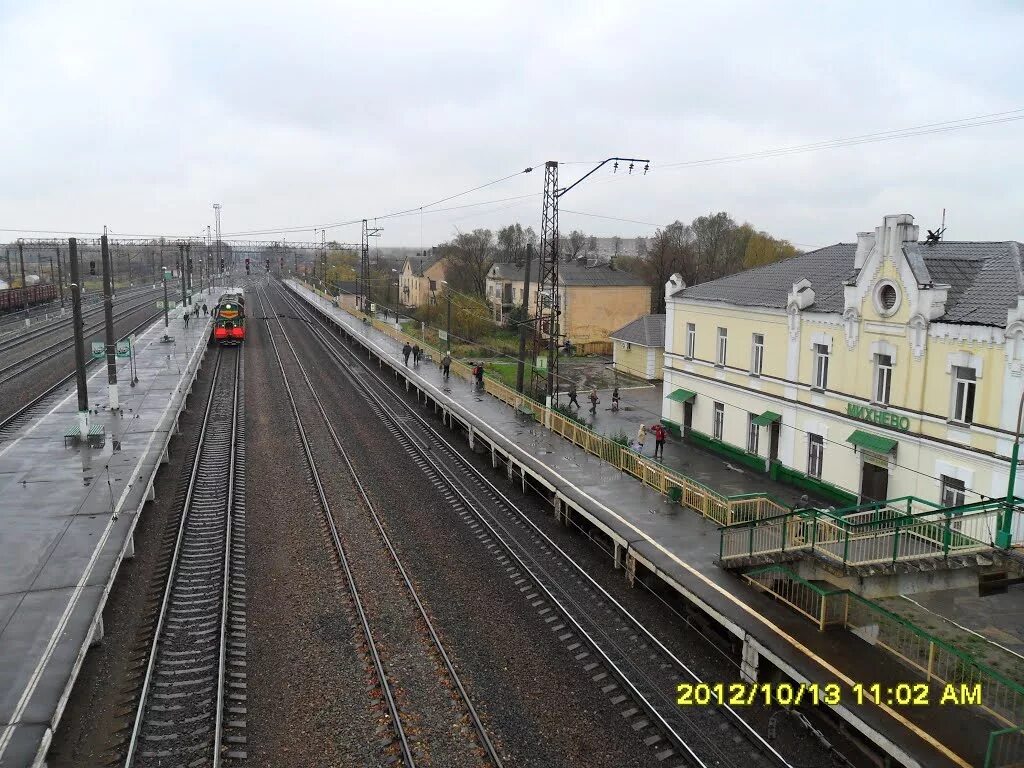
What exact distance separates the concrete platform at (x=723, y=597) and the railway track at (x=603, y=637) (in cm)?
86

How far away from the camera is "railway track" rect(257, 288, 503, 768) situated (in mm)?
8531

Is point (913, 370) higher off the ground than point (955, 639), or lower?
higher

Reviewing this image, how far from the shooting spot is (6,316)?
54500mm

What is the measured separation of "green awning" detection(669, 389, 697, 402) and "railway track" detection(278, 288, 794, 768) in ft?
23.6

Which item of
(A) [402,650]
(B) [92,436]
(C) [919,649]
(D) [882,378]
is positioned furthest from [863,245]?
(B) [92,436]

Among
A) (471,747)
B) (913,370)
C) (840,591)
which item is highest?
(913,370)

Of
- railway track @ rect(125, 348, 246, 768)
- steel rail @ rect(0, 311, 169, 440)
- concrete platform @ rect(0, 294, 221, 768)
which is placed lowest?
railway track @ rect(125, 348, 246, 768)

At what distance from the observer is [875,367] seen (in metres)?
16.5

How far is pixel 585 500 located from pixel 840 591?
6414mm

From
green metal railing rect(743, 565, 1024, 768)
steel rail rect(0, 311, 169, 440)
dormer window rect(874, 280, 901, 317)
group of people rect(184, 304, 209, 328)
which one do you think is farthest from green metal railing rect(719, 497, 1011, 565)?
group of people rect(184, 304, 209, 328)

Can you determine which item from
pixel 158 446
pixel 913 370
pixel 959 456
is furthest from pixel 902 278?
pixel 158 446

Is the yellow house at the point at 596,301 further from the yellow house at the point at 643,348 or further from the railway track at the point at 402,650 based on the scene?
the railway track at the point at 402,650

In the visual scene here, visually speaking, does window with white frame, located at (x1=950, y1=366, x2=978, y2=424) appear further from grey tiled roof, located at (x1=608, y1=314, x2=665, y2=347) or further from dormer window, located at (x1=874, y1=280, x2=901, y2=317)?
grey tiled roof, located at (x1=608, y1=314, x2=665, y2=347)

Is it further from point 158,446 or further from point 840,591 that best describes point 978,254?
point 158,446
